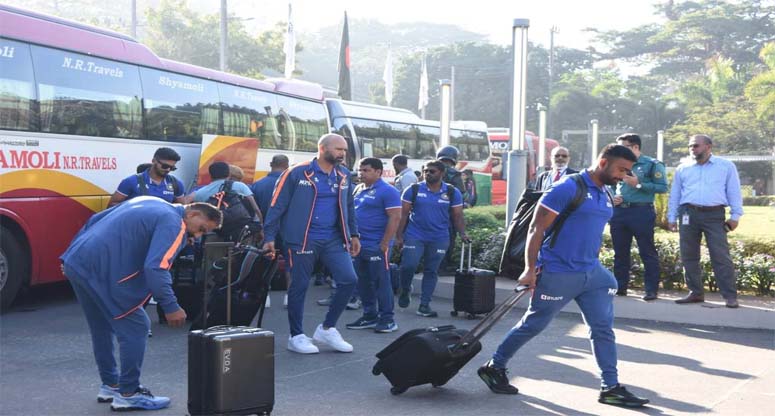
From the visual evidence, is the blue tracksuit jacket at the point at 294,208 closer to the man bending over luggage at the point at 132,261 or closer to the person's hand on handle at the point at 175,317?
the man bending over luggage at the point at 132,261

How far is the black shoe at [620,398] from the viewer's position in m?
6.12

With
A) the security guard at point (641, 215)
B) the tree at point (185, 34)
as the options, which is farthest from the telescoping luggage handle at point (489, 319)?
the tree at point (185, 34)

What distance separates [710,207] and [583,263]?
13.6 feet

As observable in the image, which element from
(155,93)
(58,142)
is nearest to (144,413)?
(58,142)

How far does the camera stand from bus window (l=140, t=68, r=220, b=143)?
41.1 feet

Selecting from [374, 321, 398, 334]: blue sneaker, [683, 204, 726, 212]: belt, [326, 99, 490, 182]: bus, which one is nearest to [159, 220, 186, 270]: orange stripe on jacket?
[374, 321, 398, 334]: blue sneaker

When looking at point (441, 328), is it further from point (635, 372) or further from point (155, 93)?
point (155, 93)

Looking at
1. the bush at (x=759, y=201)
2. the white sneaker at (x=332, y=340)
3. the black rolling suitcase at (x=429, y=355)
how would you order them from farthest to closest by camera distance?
the bush at (x=759, y=201) < the white sneaker at (x=332, y=340) < the black rolling suitcase at (x=429, y=355)

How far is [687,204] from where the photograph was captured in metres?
9.97

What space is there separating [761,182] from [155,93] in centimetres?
4815

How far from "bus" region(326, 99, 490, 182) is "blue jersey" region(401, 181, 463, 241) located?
13463 mm

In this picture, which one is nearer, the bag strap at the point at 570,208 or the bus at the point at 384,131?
the bag strap at the point at 570,208

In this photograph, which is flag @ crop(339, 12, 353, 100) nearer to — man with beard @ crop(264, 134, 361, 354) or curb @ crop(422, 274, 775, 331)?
curb @ crop(422, 274, 775, 331)

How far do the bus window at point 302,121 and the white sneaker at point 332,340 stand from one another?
9.02 meters
